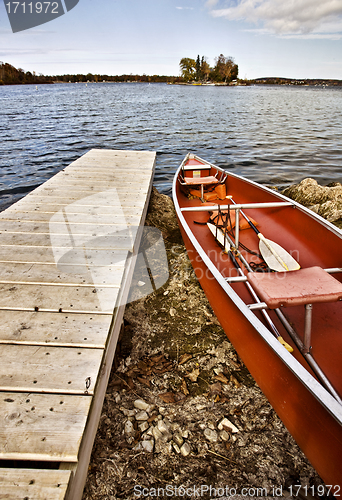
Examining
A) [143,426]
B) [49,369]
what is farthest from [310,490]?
[49,369]

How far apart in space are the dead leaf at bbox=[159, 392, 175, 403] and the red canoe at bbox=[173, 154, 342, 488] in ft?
2.54

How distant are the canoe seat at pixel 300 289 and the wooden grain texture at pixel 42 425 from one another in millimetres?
1624

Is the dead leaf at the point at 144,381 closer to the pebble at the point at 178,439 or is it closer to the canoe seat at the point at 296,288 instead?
the pebble at the point at 178,439

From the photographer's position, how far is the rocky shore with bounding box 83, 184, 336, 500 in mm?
1958

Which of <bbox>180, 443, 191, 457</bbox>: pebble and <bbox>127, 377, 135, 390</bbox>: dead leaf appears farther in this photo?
<bbox>127, 377, 135, 390</bbox>: dead leaf

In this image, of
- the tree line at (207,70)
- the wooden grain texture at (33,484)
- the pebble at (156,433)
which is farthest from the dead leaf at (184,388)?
the tree line at (207,70)

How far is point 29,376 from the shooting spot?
73.9 inches

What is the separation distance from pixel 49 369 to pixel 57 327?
402mm

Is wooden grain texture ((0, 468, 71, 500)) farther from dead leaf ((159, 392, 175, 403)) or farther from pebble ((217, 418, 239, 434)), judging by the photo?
pebble ((217, 418, 239, 434))

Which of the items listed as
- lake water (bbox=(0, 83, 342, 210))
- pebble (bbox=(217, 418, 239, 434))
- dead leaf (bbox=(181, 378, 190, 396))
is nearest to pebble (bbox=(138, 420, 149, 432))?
dead leaf (bbox=(181, 378, 190, 396))

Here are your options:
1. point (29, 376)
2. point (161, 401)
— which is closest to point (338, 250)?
point (161, 401)

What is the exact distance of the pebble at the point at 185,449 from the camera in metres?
2.11

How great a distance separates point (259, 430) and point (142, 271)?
2720 millimetres

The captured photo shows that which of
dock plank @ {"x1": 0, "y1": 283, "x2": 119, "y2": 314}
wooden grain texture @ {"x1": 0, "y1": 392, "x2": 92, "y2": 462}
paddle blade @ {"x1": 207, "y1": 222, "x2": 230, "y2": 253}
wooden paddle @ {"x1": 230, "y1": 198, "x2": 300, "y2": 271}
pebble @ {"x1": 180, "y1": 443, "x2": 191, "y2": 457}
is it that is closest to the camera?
wooden grain texture @ {"x1": 0, "y1": 392, "x2": 92, "y2": 462}
